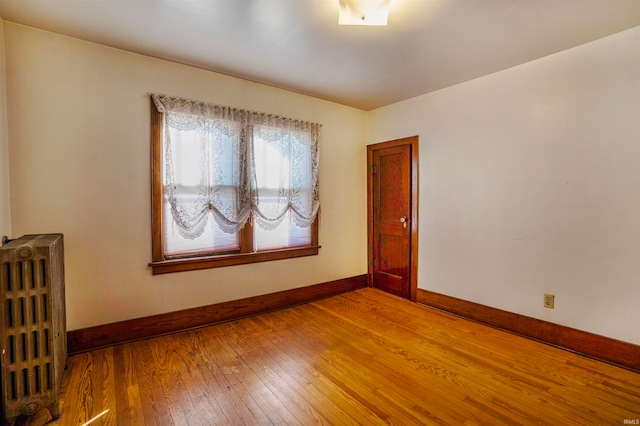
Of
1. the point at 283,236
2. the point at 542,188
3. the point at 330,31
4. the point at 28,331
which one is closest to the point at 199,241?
the point at 283,236

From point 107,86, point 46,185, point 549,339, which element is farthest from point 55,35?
point 549,339

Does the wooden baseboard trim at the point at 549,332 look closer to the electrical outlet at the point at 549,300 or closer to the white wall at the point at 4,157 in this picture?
the electrical outlet at the point at 549,300

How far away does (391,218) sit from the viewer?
391 centimetres

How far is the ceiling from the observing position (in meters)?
1.89

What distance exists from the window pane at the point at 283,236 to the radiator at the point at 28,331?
179 centimetres

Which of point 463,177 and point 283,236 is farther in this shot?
point 283,236

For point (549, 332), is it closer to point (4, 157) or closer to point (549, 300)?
point (549, 300)

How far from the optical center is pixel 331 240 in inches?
153

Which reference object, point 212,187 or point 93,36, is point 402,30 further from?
point 93,36

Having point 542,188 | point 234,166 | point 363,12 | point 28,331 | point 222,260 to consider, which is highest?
point 363,12

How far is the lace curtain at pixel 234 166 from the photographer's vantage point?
2682mm

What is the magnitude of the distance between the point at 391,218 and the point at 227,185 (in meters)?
2.16

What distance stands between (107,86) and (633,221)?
4.23 m

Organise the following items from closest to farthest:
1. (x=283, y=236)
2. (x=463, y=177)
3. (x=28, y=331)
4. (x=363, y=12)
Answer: (x=28, y=331) < (x=363, y=12) < (x=463, y=177) < (x=283, y=236)
